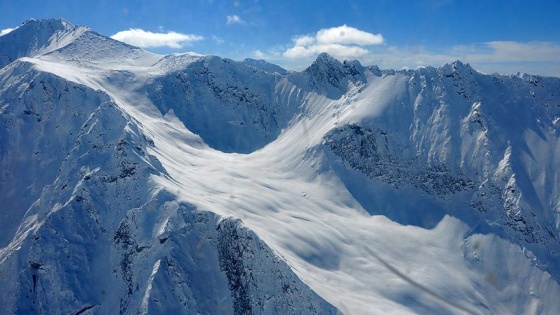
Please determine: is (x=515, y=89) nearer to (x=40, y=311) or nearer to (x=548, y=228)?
(x=548, y=228)

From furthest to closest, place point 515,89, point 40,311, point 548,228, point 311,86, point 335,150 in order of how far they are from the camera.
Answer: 1. point 311,86
2. point 515,89
3. point 335,150
4. point 548,228
5. point 40,311

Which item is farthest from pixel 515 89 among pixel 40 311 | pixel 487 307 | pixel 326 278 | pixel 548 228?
pixel 40 311

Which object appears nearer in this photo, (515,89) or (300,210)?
(300,210)

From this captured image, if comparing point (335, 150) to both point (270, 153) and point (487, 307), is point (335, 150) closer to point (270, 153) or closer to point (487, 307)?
point (270, 153)

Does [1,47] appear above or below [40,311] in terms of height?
above

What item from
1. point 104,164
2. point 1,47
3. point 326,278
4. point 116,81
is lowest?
point 326,278

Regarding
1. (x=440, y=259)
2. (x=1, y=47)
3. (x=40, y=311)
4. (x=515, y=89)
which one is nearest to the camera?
(x=40, y=311)

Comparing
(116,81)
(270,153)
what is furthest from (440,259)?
(116,81)
